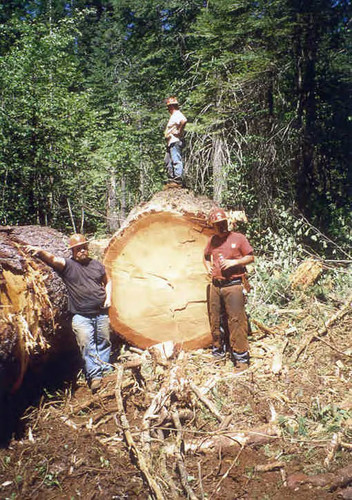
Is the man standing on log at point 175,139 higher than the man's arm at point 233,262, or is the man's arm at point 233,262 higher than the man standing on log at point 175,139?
the man standing on log at point 175,139

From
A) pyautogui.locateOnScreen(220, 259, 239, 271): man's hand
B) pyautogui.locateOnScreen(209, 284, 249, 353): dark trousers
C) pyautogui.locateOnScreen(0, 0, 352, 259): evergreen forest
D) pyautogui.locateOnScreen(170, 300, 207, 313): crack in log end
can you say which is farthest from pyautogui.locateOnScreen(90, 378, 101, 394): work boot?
pyautogui.locateOnScreen(0, 0, 352, 259): evergreen forest

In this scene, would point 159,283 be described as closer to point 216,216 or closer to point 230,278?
point 230,278

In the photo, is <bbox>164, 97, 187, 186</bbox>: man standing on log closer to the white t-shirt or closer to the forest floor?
the white t-shirt

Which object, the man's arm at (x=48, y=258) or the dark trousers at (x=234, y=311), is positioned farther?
the dark trousers at (x=234, y=311)

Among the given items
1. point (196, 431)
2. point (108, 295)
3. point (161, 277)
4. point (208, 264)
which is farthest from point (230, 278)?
point (196, 431)

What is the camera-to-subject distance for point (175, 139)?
6.37m

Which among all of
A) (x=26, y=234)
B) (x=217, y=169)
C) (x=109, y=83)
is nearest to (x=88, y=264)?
(x=26, y=234)

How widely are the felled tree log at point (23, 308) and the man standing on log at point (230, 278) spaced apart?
5.55 ft

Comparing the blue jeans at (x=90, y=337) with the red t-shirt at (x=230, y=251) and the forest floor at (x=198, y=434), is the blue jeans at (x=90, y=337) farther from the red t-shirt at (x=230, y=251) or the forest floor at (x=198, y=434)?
the red t-shirt at (x=230, y=251)

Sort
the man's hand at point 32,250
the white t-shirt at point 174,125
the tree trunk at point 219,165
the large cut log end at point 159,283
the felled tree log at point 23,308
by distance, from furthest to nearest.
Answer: the tree trunk at point 219,165 → the white t-shirt at point 174,125 → the large cut log end at point 159,283 → the man's hand at point 32,250 → the felled tree log at point 23,308

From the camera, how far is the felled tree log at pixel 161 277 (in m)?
4.50

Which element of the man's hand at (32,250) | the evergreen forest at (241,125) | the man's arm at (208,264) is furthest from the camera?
the evergreen forest at (241,125)

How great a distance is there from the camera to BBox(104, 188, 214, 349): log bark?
450 cm

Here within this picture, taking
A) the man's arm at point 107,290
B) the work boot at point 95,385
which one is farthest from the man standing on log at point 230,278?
the work boot at point 95,385
